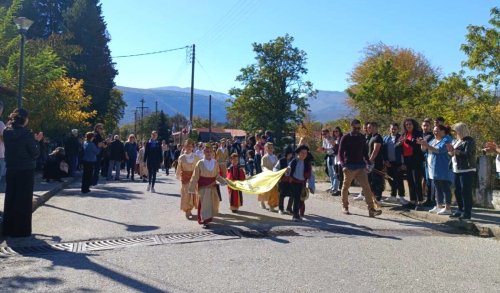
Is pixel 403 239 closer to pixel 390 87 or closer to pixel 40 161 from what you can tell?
pixel 40 161

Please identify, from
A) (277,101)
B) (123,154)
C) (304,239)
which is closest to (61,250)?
(304,239)

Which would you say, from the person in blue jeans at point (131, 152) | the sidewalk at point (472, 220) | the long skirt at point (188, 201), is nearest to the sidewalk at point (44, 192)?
the person in blue jeans at point (131, 152)

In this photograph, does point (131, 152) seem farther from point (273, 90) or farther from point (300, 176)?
point (273, 90)

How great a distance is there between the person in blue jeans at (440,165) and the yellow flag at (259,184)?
126 inches

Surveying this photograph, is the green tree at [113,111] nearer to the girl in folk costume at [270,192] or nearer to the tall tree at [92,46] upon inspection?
the tall tree at [92,46]

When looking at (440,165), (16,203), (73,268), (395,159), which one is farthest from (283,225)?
(16,203)

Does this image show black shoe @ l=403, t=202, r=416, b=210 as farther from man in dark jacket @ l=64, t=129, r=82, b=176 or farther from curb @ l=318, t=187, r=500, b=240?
man in dark jacket @ l=64, t=129, r=82, b=176

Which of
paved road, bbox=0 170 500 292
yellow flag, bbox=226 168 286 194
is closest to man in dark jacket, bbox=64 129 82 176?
paved road, bbox=0 170 500 292

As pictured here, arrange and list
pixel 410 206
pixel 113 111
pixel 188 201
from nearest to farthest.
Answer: pixel 188 201, pixel 410 206, pixel 113 111

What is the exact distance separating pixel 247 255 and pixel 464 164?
551cm

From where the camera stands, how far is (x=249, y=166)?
23.5m

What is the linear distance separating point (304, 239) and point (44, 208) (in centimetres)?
681

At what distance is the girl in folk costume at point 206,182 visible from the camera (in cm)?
1015

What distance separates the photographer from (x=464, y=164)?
34.9ft
